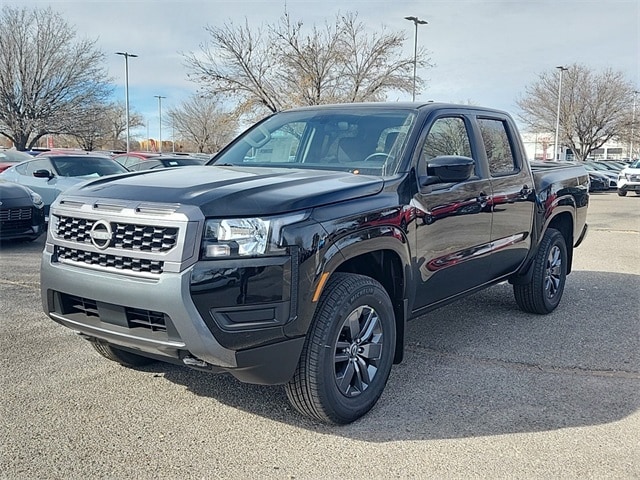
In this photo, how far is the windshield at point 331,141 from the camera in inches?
162

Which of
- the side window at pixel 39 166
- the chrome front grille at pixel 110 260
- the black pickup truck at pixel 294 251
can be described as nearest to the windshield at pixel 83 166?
the side window at pixel 39 166

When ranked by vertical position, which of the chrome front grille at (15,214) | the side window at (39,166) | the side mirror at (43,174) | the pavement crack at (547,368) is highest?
the side window at (39,166)

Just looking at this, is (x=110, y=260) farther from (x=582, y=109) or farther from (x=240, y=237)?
(x=582, y=109)

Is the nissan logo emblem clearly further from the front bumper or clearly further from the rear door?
the rear door

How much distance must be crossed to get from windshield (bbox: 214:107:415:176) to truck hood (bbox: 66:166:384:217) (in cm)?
28

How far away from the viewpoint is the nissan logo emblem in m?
3.13

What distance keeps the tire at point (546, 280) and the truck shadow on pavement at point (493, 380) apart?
0.14 metres

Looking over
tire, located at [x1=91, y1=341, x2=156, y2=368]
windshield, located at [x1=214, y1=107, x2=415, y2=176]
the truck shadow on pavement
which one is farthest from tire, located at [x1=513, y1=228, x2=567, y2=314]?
tire, located at [x1=91, y1=341, x2=156, y2=368]

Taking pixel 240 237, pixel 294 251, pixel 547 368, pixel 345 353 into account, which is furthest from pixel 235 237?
pixel 547 368

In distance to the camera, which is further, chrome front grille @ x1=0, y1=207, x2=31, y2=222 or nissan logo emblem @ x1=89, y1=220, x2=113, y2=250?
chrome front grille @ x1=0, y1=207, x2=31, y2=222

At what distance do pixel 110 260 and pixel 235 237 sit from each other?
2.28 ft

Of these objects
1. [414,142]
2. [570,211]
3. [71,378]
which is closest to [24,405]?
[71,378]

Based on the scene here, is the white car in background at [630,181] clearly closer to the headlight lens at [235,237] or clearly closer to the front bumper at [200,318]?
the front bumper at [200,318]

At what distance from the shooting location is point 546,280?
5.98m
